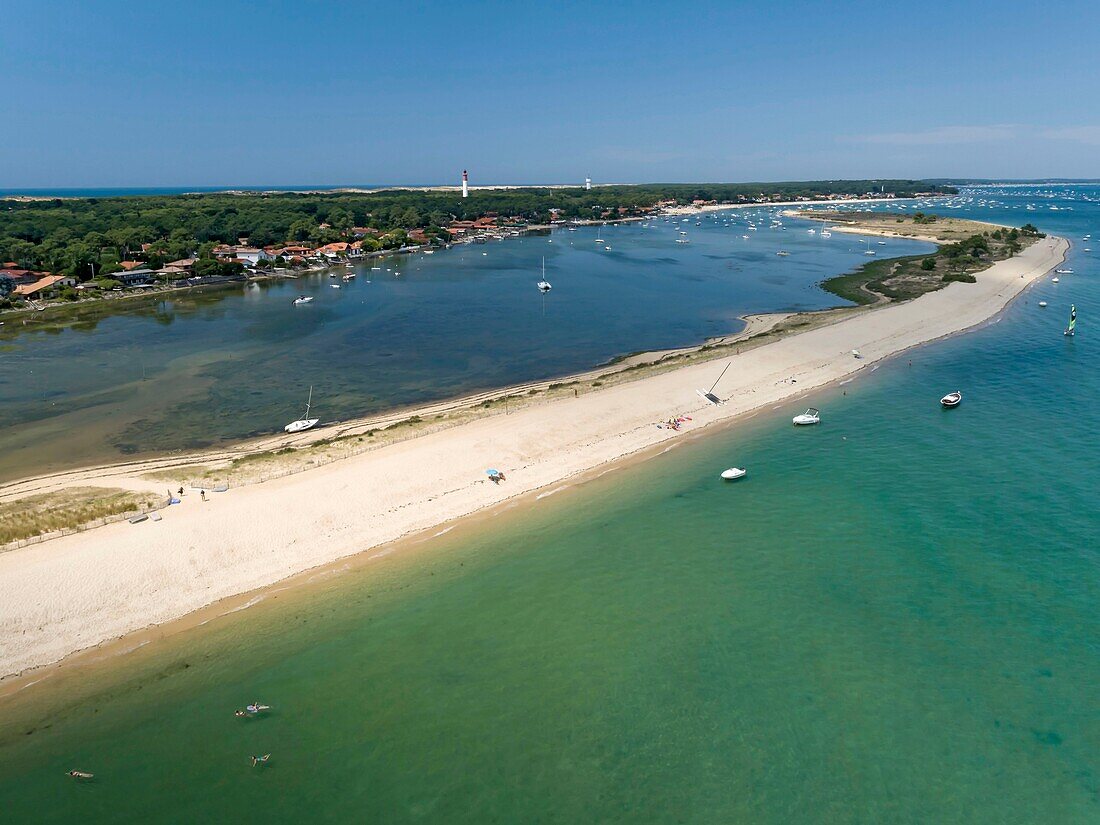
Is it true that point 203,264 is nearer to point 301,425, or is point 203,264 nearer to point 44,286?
point 44,286

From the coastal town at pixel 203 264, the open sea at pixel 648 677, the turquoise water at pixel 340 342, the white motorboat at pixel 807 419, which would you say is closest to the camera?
the open sea at pixel 648 677

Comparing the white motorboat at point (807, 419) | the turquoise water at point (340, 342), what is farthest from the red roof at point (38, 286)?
the white motorboat at point (807, 419)

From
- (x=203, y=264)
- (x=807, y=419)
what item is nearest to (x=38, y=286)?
(x=203, y=264)

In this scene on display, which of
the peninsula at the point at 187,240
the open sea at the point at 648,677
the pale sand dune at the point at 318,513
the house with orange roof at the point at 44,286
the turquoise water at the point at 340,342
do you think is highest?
the peninsula at the point at 187,240

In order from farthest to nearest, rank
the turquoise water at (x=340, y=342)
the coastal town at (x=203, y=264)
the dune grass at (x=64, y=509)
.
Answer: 1. the coastal town at (x=203, y=264)
2. the turquoise water at (x=340, y=342)
3. the dune grass at (x=64, y=509)

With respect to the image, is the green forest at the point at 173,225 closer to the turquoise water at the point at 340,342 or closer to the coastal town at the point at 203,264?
the coastal town at the point at 203,264

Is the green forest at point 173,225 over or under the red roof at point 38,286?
over
